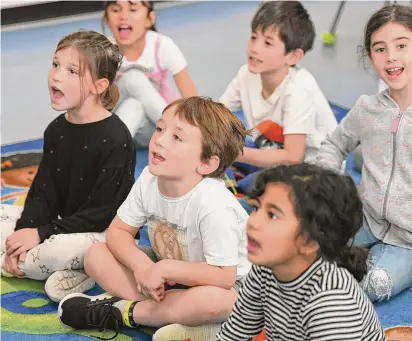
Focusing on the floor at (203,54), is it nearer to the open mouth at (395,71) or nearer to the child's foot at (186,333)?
the open mouth at (395,71)

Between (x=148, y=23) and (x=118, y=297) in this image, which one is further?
(x=148, y=23)

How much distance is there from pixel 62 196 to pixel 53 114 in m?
1.11

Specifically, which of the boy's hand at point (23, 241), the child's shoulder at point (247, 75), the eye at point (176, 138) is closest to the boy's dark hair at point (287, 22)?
the child's shoulder at point (247, 75)

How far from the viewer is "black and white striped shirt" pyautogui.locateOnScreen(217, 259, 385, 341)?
126 cm

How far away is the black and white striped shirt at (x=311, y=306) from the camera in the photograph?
1.26 m

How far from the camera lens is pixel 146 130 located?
8.66ft

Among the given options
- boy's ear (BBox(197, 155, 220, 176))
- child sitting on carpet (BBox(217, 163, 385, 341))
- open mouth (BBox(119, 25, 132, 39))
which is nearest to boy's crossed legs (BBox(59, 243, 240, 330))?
boy's ear (BBox(197, 155, 220, 176))

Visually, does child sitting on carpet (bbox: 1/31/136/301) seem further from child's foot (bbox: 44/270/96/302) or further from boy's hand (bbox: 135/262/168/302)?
boy's hand (bbox: 135/262/168/302)

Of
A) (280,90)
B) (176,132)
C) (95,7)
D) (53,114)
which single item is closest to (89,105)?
(176,132)

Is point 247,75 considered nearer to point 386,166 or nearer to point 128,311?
point 386,166

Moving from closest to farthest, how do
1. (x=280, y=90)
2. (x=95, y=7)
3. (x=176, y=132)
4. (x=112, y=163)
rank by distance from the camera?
(x=176, y=132) → (x=112, y=163) → (x=280, y=90) → (x=95, y=7)

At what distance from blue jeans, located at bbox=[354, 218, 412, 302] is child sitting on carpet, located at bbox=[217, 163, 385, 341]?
512 millimetres

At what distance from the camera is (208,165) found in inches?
67.9

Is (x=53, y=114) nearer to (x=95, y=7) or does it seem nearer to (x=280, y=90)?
(x=280, y=90)
